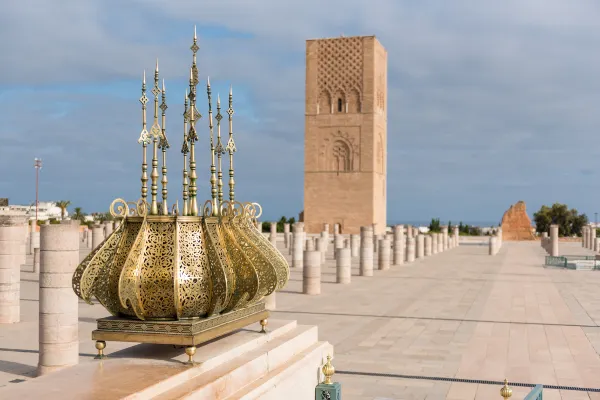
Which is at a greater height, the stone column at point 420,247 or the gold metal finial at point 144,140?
the gold metal finial at point 144,140

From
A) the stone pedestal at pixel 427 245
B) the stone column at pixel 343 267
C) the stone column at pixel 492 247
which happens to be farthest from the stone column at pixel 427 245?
the stone column at pixel 343 267

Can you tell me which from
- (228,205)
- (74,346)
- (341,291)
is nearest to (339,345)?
(74,346)

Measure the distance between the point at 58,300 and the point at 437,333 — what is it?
4480 mm

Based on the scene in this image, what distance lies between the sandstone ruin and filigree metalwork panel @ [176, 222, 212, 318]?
4033cm

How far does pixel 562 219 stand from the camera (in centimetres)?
5281

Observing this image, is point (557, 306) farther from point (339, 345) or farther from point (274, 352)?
point (274, 352)

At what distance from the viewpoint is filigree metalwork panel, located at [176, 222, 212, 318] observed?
3.26m

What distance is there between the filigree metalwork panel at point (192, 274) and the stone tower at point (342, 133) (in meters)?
38.0

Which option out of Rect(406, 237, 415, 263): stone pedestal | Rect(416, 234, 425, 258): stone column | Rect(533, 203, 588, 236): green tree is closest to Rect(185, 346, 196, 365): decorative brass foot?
Rect(406, 237, 415, 263): stone pedestal

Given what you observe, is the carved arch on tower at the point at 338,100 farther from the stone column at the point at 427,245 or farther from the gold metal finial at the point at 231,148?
the gold metal finial at the point at 231,148

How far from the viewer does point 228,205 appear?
4.00 m

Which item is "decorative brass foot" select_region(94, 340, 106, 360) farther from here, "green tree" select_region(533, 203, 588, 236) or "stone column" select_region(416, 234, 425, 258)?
"green tree" select_region(533, 203, 588, 236)

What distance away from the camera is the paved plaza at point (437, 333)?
19.9ft

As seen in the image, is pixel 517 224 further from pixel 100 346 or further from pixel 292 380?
pixel 100 346
